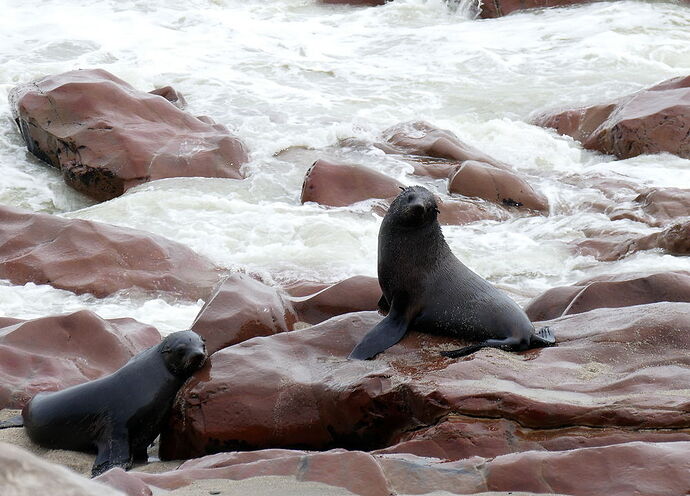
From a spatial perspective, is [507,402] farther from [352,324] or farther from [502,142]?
[502,142]

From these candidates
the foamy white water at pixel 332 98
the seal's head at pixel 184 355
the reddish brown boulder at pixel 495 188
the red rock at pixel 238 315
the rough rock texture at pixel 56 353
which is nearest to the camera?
the seal's head at pixel 184 355

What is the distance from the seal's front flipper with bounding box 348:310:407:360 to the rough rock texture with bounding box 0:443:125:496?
4193 mm

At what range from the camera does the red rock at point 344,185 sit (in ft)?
38.5

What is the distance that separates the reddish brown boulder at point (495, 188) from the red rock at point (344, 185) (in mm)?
838

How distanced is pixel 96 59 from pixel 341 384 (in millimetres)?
14412

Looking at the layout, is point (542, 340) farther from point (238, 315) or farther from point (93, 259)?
point (93, 259)

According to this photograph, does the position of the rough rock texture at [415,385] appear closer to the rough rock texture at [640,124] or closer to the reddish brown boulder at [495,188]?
the reddish brown boulder at [495,188]

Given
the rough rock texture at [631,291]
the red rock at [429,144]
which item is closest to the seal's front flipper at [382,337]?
the rough rock texture at [631,291]

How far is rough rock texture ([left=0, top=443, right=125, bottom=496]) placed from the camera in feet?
4.98

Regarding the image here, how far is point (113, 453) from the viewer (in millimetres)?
5590

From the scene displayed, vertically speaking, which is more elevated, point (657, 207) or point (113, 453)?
point (113, 453)

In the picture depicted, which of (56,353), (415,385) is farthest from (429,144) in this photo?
(415,385)

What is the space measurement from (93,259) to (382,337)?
4052 mm

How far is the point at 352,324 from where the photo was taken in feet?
20.6
